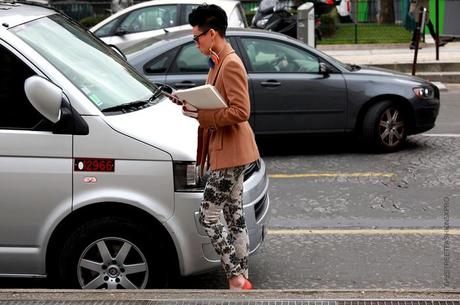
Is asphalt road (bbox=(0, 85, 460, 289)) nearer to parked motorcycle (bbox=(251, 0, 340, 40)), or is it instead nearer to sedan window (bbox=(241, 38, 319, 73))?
sedan window (bbox=(241, 38, 319, 73))

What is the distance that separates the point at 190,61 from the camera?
9.34 m

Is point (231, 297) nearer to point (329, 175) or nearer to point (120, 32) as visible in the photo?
point (329, 175)

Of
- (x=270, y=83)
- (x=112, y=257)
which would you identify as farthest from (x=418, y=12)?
(x=112, y=257)

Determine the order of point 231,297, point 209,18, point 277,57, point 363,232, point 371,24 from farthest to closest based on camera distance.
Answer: point 371,24
point 277,57
point 363,232
point 209,18
point 231,297

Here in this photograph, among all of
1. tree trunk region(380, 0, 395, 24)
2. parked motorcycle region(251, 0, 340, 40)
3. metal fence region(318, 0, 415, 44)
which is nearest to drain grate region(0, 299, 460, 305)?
parked motorcycle region(251, 0, 340, 40)

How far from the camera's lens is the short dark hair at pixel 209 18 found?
462cm

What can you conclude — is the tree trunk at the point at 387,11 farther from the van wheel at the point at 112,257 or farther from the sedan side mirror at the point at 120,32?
the van wheel at the point at 112,257

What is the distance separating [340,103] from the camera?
9344mm

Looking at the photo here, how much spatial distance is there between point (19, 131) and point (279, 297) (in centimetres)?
180

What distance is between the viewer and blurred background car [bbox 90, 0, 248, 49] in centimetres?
1466

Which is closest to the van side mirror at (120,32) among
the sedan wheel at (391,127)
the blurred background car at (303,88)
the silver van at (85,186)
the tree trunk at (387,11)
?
the blurred background car at (303,88)

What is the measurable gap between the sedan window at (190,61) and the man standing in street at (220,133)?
4626mm

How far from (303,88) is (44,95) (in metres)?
5.13

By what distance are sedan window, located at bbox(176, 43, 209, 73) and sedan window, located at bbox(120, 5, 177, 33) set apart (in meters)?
5.48
